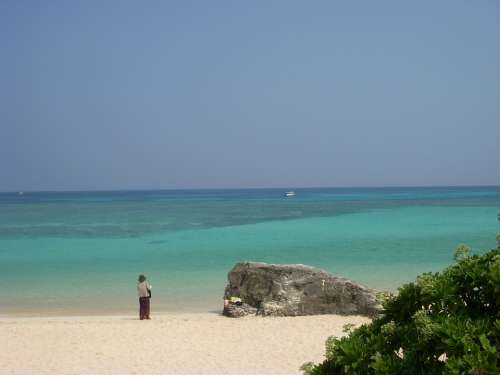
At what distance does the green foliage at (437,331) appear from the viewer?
291 centimetres

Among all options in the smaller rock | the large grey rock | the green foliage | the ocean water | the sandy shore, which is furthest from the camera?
the ocean water

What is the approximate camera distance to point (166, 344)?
10555 millimetres

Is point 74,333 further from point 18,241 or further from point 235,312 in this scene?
point 18,241

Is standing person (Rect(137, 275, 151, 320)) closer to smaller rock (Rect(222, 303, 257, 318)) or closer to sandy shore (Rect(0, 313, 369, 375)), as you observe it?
sandy shore (Rect(0, 313, 369, 375))

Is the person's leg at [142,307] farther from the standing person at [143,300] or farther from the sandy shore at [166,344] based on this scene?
the sandy shore at [166,344]

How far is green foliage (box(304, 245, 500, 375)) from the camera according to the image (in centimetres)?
291

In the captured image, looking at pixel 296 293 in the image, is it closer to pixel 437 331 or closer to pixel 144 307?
pixel 144 307

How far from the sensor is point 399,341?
3416 millimetres

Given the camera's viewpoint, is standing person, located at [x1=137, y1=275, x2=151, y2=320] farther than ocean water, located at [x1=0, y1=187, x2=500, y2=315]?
No

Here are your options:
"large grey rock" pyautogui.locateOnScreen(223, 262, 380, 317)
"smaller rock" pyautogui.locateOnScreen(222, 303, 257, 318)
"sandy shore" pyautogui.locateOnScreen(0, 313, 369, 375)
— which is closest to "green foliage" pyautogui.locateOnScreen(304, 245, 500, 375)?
"sandy shore" pyautogui.locateOnScreen(0, 313, 369, 375)

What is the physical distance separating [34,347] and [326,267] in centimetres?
1364

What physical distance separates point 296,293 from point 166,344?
383cm

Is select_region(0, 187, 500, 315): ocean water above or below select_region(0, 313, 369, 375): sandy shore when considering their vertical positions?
below

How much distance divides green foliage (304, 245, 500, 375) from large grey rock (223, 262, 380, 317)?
9.46m
